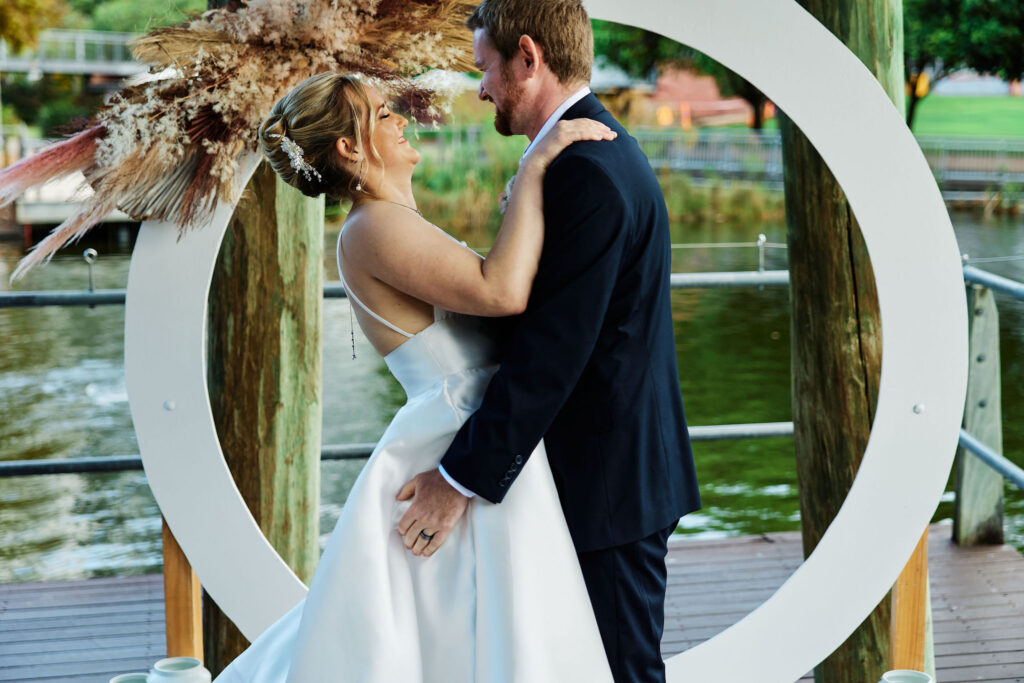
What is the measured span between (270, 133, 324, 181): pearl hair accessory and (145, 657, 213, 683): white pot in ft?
4.07

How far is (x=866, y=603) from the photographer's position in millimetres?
2654

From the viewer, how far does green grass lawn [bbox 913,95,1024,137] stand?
25.0m

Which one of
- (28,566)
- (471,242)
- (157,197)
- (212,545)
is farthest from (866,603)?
(471,242)

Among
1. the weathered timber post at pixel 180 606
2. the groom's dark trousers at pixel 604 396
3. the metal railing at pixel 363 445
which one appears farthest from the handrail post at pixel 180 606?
the groom's dark trousers at pixel 604 396

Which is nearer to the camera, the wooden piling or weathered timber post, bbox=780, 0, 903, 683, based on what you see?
the wooden piling

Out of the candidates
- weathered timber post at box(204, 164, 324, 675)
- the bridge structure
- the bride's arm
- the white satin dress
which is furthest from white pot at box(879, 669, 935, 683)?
the bridge structure

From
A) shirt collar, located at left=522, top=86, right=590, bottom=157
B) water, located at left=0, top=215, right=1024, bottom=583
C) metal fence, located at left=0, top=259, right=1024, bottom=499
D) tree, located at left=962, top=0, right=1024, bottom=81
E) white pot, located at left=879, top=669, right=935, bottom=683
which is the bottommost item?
water, located at left=0, top=215, right=1024, bottom=583

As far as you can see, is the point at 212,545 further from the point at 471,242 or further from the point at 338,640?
the point at 471,242

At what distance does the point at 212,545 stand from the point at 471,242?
8722 millimetres

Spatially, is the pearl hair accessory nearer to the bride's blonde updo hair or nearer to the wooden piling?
the bride's blonde updo hair

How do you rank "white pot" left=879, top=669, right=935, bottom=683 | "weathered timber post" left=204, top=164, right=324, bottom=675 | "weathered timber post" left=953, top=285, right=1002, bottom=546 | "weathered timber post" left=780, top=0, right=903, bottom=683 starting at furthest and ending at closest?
"weathered timber post" left=953, top=285, right=1002, bottom=546
"weathered timber post" left=204, top=164, right=324, bottom=675
"weathered timber post" left=780, top=0, right=903, bottom=683
"white pot" left=879, top=669, right=935, bottom=683

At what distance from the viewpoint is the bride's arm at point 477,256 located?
1852mm

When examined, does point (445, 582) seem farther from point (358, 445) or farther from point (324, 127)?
point (358, 445)

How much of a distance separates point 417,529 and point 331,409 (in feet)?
21.3
